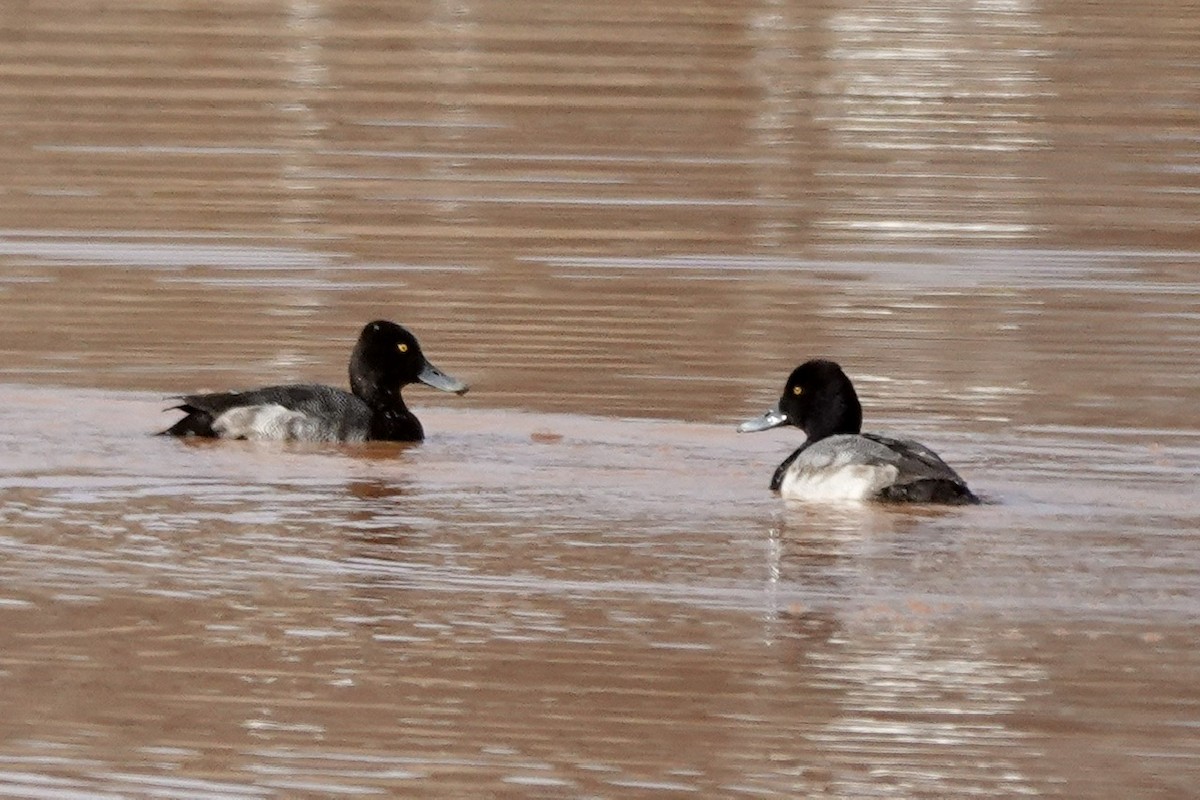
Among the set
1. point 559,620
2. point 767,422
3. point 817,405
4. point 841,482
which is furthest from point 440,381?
point 559,620

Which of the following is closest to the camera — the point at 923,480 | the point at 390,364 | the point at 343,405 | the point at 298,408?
the point at 923,480

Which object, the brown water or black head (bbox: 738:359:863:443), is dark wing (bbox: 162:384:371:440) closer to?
the brown water

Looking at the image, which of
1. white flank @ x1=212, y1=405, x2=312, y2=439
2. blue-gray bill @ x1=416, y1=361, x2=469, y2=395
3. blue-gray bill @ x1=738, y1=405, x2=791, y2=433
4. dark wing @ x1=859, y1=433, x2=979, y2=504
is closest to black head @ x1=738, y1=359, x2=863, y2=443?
blue-gray bill @ x1=738, y1=405, x2=791, y2=433

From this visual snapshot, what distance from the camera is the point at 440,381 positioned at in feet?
45.2

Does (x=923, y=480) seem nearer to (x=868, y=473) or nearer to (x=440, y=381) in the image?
(x=868, y=473)

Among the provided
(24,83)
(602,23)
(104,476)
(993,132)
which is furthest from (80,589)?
(602,23)

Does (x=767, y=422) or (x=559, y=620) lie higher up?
(x=559, y=620)

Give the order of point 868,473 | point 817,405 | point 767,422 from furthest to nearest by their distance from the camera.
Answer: point 767,422
point 817,405
point 868,473

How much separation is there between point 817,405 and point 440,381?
1901 mm

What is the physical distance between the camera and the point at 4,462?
12.1 m

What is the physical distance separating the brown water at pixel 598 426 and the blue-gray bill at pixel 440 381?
0.21 m

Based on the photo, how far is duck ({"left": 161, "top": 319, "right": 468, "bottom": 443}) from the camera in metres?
12.9

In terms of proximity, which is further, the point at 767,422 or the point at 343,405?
the point at 343,405

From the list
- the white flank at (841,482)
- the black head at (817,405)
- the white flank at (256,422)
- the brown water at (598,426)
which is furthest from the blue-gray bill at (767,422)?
the white flank at (256,422)
